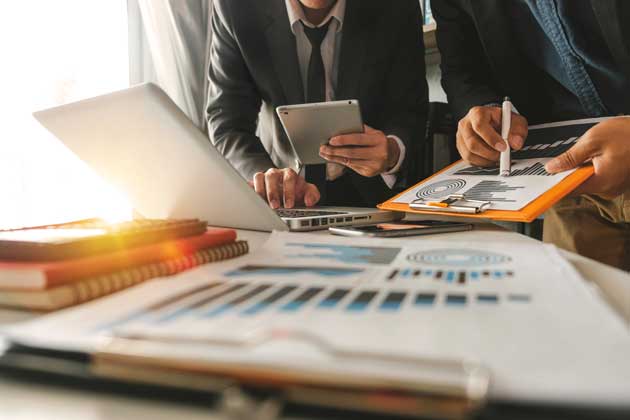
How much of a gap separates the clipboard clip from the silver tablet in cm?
22

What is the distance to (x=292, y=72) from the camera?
4.29ft

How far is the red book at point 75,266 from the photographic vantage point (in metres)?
0.28

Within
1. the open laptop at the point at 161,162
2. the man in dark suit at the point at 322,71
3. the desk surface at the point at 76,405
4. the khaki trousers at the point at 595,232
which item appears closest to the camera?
the desk surface at the point at 76,405

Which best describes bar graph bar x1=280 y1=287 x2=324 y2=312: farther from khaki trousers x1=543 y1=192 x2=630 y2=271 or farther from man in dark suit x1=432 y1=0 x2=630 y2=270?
khaki trousers x1=543 y1=192 x2=630 y2=271

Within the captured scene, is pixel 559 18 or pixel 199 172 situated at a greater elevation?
pixel 559 18

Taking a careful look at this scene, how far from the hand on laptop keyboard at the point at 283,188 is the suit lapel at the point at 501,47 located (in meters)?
0.54

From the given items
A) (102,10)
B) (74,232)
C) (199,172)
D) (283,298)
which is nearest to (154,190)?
(199,172)

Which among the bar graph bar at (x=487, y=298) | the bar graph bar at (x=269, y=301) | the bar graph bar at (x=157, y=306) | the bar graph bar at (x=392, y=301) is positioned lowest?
the bar graph bar at (x=487, y=298)

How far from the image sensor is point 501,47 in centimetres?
106

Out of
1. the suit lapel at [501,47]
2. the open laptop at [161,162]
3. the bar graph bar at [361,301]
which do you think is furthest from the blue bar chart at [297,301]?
the suit lapel at [501,47]

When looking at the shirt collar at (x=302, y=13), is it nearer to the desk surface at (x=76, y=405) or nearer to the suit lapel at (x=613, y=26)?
the suit lapel at (x=613, y=26)

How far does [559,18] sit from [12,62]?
1.58 metres

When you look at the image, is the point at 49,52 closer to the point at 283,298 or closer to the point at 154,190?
the point at 154,190

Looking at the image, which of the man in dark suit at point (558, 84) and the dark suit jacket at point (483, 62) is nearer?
the man in dark suit at point (558, 84)
